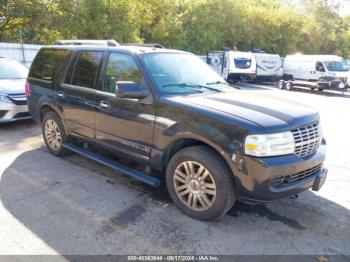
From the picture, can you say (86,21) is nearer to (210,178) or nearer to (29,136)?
(29,136)

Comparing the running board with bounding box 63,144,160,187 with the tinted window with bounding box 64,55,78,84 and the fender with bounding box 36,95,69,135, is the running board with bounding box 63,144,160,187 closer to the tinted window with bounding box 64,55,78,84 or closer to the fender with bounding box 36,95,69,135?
the fender with bounding box 36,95,69,135

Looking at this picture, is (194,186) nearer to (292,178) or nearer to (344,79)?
(292,178)

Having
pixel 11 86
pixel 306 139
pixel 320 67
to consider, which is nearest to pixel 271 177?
pixel 306 139

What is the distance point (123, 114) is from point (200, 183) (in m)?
1.31

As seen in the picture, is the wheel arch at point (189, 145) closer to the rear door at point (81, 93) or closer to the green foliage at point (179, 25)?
the rear door at point (81, 93)

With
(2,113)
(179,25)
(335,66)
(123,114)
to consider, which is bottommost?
(2,113)

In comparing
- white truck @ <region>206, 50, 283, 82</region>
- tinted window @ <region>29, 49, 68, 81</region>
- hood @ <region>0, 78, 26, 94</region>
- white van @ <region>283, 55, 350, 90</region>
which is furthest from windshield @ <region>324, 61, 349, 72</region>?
tinted window @ <region>29, 49, 68, 81</region>

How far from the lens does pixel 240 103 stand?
11.5 feet

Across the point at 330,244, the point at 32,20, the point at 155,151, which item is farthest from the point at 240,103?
the point at 32,20

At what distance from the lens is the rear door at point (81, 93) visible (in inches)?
175

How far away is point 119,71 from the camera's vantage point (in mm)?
4129

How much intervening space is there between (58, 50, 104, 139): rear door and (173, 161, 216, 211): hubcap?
1.63 m

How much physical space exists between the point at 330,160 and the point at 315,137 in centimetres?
260

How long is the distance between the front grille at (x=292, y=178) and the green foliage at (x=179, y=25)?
1306 centimetres
